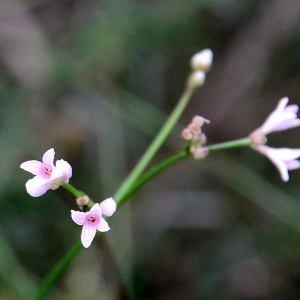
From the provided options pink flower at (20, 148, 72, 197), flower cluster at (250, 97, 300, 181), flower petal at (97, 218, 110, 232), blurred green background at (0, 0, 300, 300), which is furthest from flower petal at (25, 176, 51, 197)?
blurred green background at (0, 0, 300, 300)

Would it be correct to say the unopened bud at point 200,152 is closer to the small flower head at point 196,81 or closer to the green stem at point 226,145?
the green stem at point 226,145

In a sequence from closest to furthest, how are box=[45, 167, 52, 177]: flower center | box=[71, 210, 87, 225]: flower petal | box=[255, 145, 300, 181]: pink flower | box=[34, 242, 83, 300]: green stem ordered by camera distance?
box=[71, 210, 87, 225]: flower petal
box=[45, 167, 52, 177]: flower center
box=[34, 242, 83, 300]: green stem
box=[255, 145, 300, 181]: pink flower

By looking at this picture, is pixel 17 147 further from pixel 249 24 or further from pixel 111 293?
pixel 249 24

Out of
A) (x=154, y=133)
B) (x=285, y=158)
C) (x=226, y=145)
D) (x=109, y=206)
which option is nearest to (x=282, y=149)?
(x=285, y=158)

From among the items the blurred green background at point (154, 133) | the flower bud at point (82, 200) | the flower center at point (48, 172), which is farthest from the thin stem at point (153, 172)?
the blurred green background at point (154, 133)

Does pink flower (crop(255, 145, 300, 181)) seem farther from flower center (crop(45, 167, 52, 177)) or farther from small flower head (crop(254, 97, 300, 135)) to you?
flower center (crop(45, 167, 52, 177))

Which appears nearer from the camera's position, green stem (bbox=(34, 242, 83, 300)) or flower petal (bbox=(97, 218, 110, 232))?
flower petal (bbox=(97, 218, 110, 232))

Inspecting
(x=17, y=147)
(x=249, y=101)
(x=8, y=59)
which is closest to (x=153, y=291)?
(x=17, y=147)

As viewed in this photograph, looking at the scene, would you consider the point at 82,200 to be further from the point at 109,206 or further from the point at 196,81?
the point at 196,81
